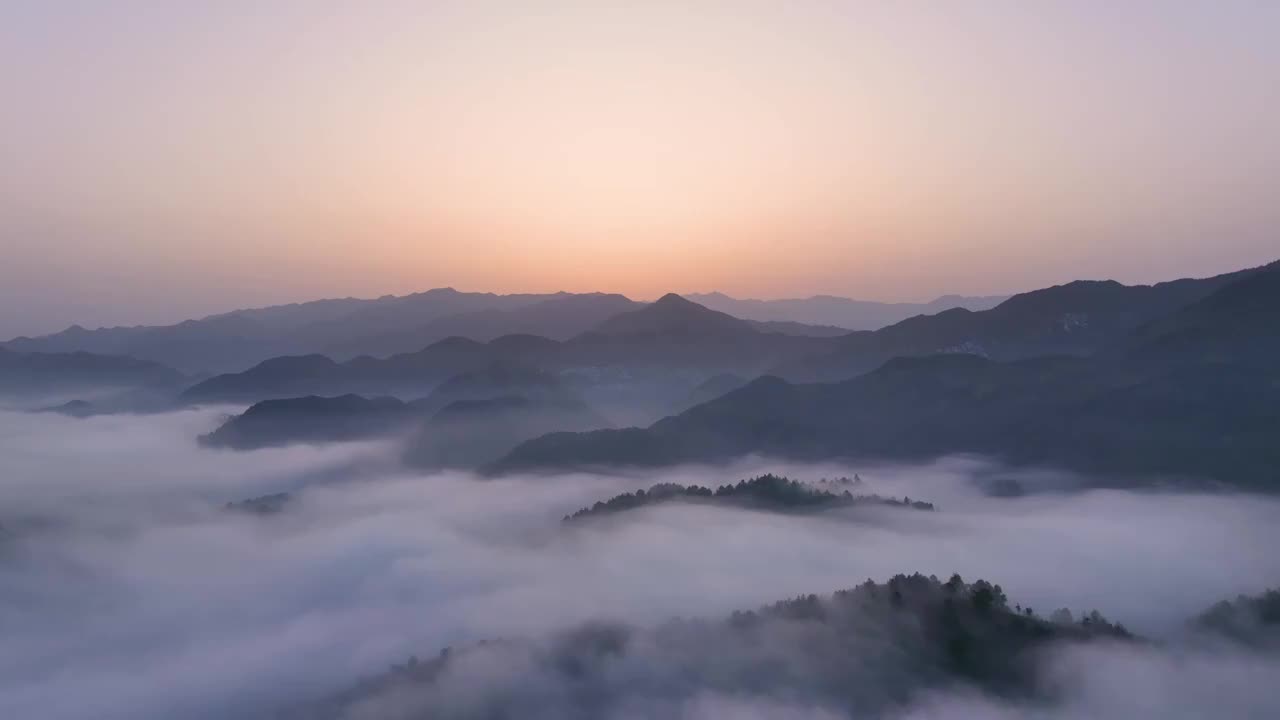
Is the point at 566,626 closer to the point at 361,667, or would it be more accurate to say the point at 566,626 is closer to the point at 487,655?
the point at 487,655

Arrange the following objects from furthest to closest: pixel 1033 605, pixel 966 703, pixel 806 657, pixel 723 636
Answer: pixel 1033 605
pixel 723 636
pixel 806 657
pixel 966 703

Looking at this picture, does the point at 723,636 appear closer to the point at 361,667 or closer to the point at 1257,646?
the point at 361,667

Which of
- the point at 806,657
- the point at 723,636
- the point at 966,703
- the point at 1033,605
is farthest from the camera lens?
the point at 1033,605

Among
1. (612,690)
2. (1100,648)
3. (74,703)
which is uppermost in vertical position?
(1100,648)

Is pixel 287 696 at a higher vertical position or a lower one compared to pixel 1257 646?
lower

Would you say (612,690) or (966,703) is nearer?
(966,703)

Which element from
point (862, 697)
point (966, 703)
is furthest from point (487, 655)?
point (966, 703)

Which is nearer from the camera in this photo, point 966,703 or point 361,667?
point 966,703

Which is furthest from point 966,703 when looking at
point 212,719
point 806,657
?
point 212,719

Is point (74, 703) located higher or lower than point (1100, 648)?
lower
